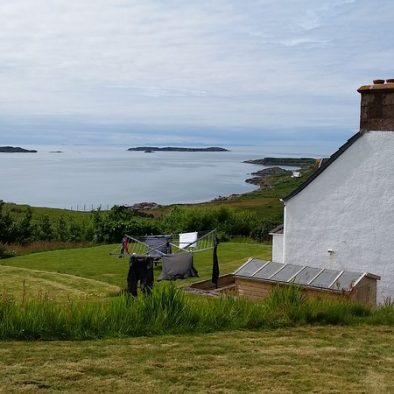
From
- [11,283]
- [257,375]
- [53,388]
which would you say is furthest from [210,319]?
[11,283]

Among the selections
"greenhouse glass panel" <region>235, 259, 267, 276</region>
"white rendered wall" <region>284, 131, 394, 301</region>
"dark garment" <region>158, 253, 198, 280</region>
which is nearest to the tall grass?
"greenhouse glass panel" <region>235, 259, 267, 276</region>

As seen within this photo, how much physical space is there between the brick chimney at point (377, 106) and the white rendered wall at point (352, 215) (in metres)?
0.20

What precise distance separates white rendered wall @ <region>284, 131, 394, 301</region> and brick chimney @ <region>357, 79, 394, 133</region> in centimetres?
20

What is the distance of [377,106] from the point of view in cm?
1250

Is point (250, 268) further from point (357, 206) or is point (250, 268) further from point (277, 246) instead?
point (277, 246)

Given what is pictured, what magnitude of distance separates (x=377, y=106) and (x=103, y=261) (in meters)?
13.1

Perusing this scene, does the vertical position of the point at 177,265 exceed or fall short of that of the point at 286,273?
it falls short

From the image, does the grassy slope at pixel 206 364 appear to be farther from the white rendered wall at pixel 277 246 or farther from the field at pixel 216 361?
the white rendered wall at pixel 277 246

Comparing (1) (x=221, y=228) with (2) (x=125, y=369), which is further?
(1) (x=221, y=228)

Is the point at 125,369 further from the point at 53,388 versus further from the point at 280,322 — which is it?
the point at 280,322

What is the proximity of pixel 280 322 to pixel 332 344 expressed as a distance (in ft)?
3.51

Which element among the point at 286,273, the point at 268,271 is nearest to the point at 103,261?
the point at 268,271

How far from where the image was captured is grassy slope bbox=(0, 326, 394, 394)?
493cm

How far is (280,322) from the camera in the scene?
7.58 m
